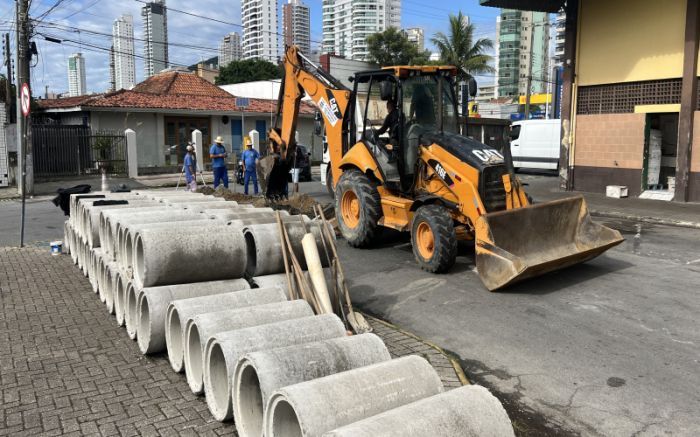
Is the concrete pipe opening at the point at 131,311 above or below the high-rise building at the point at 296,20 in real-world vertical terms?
below

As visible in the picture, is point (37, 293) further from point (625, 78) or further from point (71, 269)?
point (625, 78)

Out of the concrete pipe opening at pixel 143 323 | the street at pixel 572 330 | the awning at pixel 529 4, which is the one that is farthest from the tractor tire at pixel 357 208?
the awning at pixel 529 4

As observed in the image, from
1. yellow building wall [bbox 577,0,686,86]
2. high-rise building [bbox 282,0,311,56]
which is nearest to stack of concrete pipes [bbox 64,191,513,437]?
yellow building wall [bbox 577,0,686,86]

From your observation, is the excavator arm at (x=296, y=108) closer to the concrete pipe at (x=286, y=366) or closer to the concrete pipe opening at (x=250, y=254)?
the concrete pipe opening at (x=250, y=254)

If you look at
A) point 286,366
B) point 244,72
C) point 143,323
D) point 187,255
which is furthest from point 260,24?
point 286,366

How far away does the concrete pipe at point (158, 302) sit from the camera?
509 centimetres

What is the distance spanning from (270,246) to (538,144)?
2150cm

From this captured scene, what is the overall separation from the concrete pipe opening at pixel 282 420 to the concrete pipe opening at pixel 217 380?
0.88 meters

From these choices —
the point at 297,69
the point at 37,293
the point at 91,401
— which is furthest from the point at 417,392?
the point at 297,69

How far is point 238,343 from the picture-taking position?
3.95 meters

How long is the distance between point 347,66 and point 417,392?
1512 inches

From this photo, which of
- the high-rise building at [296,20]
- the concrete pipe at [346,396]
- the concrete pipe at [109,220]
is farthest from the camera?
the high-rise building at [296,20]

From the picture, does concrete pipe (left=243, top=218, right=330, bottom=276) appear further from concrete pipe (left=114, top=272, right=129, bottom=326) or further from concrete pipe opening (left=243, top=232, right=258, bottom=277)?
concrete pipe (left=114, top=272, right=129, bottom=326)

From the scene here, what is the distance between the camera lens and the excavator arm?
10.7 m
